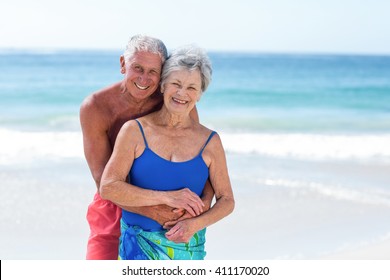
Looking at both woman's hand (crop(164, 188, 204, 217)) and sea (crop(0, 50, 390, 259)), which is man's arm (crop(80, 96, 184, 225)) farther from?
sea (crop(0, 50, 390, 259))

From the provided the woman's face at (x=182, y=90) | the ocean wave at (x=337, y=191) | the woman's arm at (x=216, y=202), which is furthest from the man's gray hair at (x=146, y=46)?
the ocean wave at (x=337, y=191)

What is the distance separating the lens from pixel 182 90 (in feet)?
10.4

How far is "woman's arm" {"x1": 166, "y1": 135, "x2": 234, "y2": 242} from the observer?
3.19 metres

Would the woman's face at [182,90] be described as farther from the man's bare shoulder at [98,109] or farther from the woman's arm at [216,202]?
the man's bare shoulder at [98,109]

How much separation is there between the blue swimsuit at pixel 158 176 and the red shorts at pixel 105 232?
392mm

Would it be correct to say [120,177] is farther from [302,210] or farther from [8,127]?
[8,127]

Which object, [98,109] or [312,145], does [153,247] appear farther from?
[312,145]

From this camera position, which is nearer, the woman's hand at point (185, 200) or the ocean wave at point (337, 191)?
the woman's hand at point (185, 200)

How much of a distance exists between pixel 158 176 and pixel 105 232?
2.12ft

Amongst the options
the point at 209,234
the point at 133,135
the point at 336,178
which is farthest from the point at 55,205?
the point at 133,135

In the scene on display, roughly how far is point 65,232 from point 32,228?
Answer: 0.30 m

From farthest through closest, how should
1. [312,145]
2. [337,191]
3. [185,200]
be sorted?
[312,145] < [337,191] < [185,200]

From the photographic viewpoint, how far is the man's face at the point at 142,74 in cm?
330

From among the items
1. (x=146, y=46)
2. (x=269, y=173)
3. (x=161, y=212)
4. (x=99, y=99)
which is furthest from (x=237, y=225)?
(x=146, y=46)
